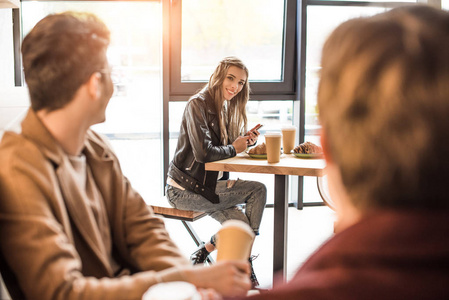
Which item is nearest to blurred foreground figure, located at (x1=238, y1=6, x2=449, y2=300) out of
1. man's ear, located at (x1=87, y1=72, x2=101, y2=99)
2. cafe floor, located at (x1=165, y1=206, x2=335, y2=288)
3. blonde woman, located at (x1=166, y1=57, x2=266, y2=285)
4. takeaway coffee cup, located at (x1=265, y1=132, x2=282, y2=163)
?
man's ear, located at (x1=87, y1=72, x2=101, y2=99)

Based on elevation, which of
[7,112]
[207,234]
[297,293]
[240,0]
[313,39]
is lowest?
[207,234]

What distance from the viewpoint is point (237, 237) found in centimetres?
96

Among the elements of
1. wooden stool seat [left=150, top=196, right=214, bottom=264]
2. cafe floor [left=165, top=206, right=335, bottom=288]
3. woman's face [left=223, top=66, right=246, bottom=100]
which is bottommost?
cafe floor [left=165, top=206, right=335, bottom=288]

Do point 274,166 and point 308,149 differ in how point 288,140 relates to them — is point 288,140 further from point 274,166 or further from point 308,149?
point 274,166

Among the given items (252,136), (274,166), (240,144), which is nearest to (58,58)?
(274,166)

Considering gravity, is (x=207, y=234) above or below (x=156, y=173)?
below

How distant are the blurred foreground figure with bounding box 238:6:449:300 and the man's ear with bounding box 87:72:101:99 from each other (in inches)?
25.1

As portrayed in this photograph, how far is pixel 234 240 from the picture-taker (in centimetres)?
97

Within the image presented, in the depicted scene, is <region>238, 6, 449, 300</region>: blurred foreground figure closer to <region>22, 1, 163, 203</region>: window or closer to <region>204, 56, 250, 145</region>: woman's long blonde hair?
<region>204, 56, 250, 145</region>: woman's long blonde hair

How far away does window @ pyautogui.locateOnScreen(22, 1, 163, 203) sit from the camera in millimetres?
4059

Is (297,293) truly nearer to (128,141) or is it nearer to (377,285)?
(377,285)

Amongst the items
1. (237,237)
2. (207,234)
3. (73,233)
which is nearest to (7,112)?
(73,233)

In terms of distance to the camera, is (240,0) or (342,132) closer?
(342,132)

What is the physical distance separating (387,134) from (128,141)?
191 inches
